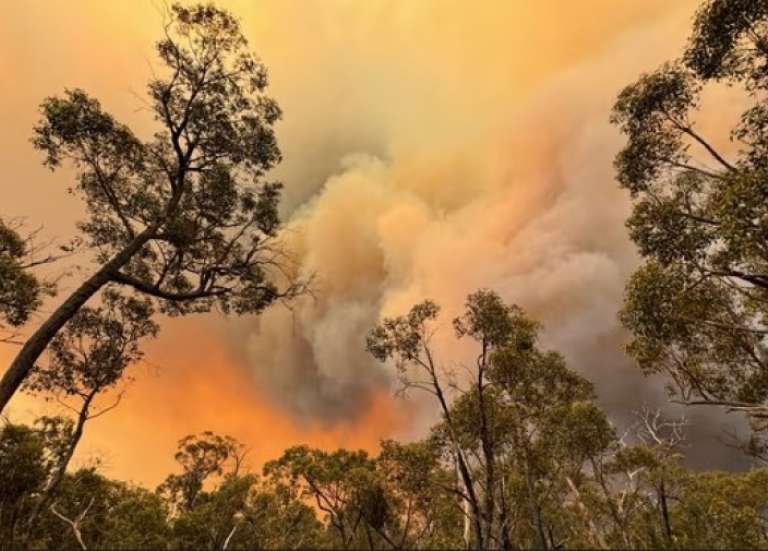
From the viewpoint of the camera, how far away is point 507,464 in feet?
97.5

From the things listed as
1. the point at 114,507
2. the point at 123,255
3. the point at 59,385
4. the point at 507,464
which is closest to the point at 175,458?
the point at 114,507

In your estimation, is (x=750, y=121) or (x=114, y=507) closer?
(x=750, y=121)

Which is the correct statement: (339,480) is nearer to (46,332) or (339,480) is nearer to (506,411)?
(506,411)

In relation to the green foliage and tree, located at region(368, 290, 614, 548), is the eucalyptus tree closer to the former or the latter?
tree, located at region(368, 290, 614, 548)

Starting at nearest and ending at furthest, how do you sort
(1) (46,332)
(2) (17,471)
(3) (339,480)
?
(1) (46,332), (2) (17,471), (3) (339,480)

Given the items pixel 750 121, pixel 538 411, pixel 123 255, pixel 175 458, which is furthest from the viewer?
pixel 175 458

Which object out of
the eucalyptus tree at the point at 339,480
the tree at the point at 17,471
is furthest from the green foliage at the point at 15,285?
the eucalyptus tree at the point at 339,480

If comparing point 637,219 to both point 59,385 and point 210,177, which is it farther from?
point 59,385

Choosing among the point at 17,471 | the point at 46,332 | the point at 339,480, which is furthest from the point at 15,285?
the point at 339,480

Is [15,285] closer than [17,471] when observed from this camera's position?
Yes

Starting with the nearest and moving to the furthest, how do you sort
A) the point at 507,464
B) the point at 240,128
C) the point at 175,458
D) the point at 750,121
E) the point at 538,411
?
the point at 750,121
the point at 240,128
the point at 538,411
the point at 507,464
the point at 175,458

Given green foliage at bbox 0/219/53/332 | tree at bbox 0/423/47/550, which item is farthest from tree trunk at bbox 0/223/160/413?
tree at bbox 0/423/47/550

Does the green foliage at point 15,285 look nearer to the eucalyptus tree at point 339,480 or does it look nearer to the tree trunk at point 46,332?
the tree trunk at point 46,332

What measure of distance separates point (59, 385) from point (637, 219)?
77.9 ft
